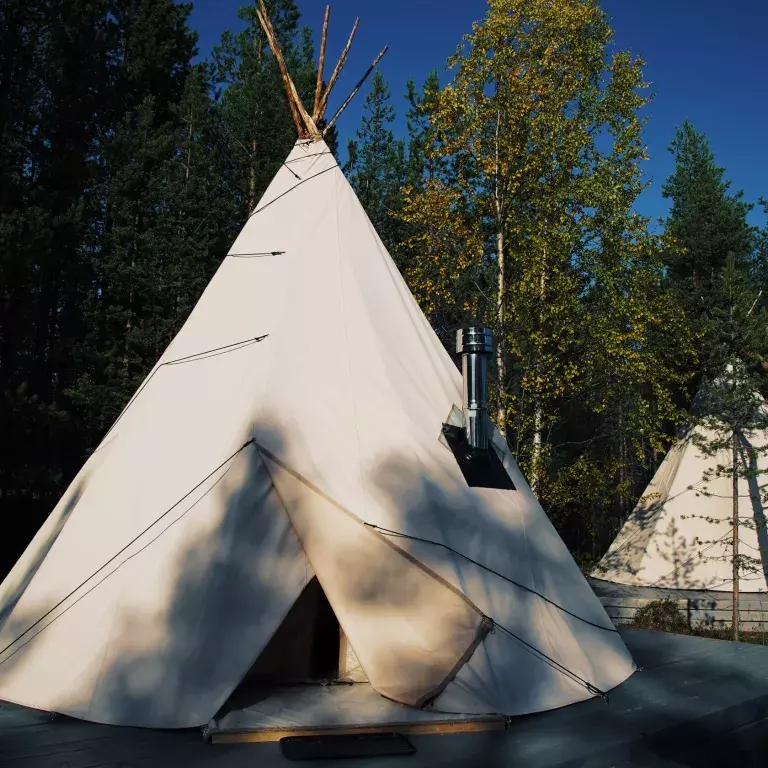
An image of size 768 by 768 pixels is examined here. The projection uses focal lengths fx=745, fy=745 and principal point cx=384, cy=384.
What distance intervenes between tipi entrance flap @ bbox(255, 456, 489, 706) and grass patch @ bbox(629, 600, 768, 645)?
22.7 feet

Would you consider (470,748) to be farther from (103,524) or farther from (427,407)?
(103,524)

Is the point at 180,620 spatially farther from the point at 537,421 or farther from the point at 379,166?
the point at 379,166

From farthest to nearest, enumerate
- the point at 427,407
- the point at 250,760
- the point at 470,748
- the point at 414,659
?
the point at 427,407 → the point at 414,659 → the point at 470,748 → the point at 250,760

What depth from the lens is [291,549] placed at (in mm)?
Answer: 3994

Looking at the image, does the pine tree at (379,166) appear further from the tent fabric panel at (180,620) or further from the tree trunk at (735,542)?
the tent fabric panel at (180,620)

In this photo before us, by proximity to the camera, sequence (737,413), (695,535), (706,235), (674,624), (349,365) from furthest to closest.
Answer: (706,235), (695,535), (737,413), (674,624), (349,365)

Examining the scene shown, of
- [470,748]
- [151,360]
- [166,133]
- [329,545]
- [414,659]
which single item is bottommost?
[470,748]

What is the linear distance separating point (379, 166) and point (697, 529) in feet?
41.0

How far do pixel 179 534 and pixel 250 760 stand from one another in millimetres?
1212

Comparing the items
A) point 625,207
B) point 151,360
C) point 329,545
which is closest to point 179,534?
point 329,545

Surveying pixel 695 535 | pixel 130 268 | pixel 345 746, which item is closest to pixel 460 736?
pixel 345 746

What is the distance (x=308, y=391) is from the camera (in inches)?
174

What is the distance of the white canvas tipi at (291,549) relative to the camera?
3730 mm

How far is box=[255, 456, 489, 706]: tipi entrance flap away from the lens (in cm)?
386
